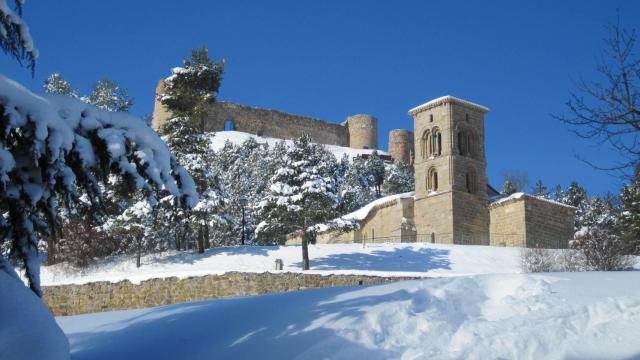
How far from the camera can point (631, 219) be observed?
33.5m

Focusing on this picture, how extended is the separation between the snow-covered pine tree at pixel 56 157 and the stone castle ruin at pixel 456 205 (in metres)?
33.1

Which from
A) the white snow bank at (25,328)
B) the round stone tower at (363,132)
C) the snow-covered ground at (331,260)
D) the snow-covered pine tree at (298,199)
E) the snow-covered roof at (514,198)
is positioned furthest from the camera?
the round stone tower at (363,132)

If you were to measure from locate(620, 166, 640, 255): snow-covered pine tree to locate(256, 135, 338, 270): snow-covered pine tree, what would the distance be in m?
13.7

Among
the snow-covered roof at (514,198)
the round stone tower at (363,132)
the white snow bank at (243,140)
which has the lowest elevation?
the snow-covered roof at (514,198)

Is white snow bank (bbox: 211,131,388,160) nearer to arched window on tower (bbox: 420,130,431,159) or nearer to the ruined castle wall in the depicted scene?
the ruined castle wall

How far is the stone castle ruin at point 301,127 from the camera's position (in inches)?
3233

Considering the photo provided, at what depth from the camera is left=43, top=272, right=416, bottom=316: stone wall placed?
1958 cm

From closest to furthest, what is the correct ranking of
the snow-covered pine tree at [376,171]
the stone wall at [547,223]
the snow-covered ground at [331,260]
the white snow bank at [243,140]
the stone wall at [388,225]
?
the snow-covered ground at [331,260] < the stone wall at [547,223] < the stone wall at [388,225] < the snow-covered pine tree at [376,171] < the white snow bank at [243,140]

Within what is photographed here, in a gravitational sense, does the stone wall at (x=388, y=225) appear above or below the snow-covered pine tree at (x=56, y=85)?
below

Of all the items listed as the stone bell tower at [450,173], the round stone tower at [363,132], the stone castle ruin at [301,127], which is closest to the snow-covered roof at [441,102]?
the stone bell tower at [450,173]

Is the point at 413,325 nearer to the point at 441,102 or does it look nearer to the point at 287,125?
the point at 441,102

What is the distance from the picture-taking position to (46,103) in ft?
17.1

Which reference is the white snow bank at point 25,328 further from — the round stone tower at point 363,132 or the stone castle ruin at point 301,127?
the round stone tower at point 363,132

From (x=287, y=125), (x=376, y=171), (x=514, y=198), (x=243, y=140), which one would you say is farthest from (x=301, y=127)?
(x=514, y=198)
